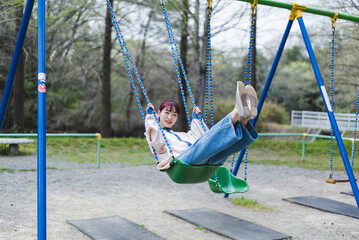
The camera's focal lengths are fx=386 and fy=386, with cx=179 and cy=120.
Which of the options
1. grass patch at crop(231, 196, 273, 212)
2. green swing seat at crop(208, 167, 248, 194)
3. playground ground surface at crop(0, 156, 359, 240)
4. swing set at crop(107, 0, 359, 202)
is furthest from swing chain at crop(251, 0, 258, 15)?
grass patch at crop(231, 196, 273, 212)

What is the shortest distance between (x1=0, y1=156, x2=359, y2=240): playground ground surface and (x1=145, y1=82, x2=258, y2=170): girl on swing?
92 cm

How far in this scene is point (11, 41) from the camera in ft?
34.2

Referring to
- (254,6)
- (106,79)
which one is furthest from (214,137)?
(106,79)

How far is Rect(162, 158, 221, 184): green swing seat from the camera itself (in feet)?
9.81

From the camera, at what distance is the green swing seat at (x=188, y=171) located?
118 inches

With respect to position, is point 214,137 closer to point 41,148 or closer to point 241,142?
point 241,142

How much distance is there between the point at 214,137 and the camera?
8.91 ft

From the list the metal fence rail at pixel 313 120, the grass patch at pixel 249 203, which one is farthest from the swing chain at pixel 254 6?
the metal fence rail at pixel 313 120

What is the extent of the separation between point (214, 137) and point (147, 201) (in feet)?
8.54

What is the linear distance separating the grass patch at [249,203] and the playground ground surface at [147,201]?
83 millimetres

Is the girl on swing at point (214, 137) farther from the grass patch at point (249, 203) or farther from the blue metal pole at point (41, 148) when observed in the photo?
the grass patch at point (249, 203)

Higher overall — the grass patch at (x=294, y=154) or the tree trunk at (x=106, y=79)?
the tree trunk at (x=106, y=79)

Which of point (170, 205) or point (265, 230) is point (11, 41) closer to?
point (170, 205)

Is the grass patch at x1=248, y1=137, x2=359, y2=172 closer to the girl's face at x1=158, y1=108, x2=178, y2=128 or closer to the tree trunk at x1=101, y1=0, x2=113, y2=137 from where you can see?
the tree trunk at x1=101, y1=0, x2=113, y2=137
